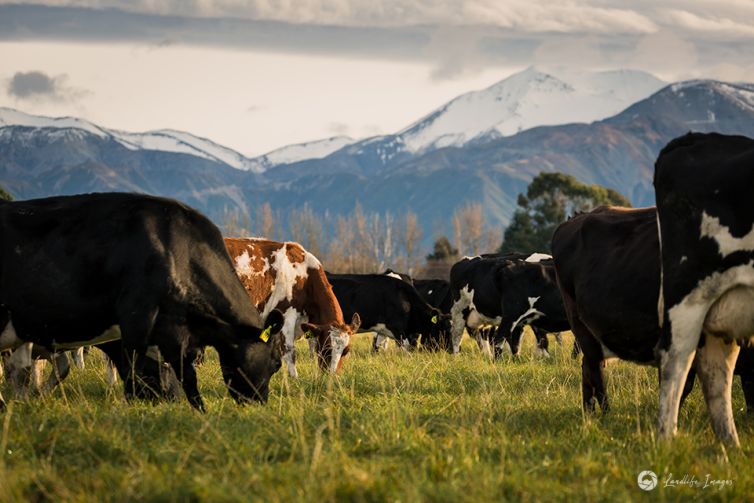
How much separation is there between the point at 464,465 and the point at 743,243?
2.57 m

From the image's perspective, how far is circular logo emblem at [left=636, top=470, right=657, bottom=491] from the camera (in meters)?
6.18

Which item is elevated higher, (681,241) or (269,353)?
(681,241)

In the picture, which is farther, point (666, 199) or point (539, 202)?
point (539, 202)

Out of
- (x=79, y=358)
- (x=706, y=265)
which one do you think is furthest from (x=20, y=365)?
(x=706, y=265)

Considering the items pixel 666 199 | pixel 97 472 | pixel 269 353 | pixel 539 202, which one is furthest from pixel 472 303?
pixel 539 202

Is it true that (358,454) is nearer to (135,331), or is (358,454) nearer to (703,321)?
(703,321)

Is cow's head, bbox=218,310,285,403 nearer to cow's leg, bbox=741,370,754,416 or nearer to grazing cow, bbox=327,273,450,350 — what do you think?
cow's leg, bbox=741,370,754,416

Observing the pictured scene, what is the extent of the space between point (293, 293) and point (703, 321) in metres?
9.93

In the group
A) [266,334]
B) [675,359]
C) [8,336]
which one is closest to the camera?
[675,359]

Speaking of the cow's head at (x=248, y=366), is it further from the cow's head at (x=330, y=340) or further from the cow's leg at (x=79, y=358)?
the cow's head at (x=330, y=340)

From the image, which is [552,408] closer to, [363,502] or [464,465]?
[464,465]

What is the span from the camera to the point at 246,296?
33.2ft

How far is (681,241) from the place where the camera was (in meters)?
7.26

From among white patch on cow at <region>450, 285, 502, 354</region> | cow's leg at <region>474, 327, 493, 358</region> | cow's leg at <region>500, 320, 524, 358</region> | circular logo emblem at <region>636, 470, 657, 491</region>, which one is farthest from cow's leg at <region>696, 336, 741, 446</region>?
white patch on cow at <region>450, 285, 502, 354</region>
